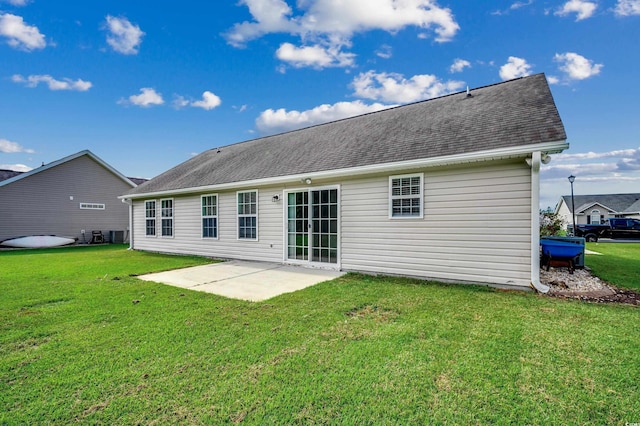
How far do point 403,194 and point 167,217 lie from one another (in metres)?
9.69

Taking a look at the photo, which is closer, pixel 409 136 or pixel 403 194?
pixel 403 194

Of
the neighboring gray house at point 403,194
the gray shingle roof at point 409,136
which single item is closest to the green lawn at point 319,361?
the neighboring gray house at point 403,194

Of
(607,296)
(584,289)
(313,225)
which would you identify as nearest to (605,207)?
(584,289)

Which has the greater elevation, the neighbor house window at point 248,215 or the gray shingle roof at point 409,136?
the gray shingle roof at point 409,136

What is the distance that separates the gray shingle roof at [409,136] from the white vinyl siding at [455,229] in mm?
573

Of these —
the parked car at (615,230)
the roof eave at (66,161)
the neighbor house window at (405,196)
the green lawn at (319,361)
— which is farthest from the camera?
the parked car at (615,230)

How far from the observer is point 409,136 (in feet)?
24.4

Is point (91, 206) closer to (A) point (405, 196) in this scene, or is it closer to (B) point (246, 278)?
(B) point (246, 278)

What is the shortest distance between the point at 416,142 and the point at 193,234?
8.36 meters

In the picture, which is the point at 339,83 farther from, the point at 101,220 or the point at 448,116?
the point at 101,220

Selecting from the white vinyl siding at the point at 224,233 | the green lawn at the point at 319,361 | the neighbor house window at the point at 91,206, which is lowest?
the green lawn at the point at 319,361

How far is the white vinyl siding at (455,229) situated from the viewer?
5379mm

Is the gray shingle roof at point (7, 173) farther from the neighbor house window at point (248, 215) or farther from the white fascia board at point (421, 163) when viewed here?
the neighbor house window at point (248, 215)

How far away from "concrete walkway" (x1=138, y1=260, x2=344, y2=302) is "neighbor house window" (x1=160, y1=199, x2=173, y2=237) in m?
4.50
